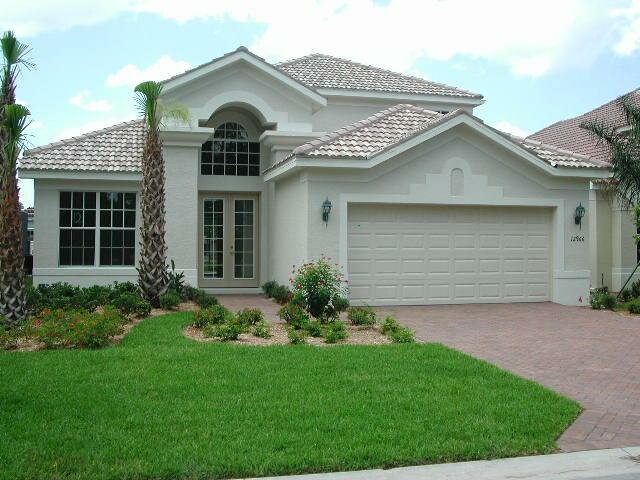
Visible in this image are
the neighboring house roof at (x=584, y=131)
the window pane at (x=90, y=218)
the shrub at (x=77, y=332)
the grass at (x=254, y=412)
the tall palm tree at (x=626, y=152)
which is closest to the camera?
the grass at (x=254, y=412)

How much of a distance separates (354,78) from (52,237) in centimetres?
1087

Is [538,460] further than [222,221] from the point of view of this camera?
No

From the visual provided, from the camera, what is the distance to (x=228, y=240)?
20.8 m

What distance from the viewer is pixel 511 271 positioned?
17766mm

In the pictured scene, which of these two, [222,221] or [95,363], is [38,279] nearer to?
[222,221]

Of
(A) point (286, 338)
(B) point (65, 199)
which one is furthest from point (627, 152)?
(B) point (65, 199)

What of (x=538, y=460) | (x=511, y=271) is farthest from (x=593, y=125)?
(x=538, y=460)

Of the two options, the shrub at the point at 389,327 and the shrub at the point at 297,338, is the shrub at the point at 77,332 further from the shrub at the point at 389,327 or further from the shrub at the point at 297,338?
the shrub at the point at 389,327

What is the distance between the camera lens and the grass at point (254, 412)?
242 inches

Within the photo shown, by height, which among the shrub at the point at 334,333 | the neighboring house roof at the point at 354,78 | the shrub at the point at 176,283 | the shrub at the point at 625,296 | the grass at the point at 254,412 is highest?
the neighboring house roof at the point at 354,78

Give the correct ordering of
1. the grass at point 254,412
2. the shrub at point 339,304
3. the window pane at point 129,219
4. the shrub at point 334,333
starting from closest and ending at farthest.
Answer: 1. the grass at point 254,412
2. the shrub at point 334,333
3. the shrub at point 339,304
4. the window pane at point 129,219

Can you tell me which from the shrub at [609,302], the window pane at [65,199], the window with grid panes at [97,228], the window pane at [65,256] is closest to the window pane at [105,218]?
the window with grid panes at [97,228]

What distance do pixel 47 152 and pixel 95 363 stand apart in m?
11.2

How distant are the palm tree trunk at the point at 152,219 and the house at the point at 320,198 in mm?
3161
